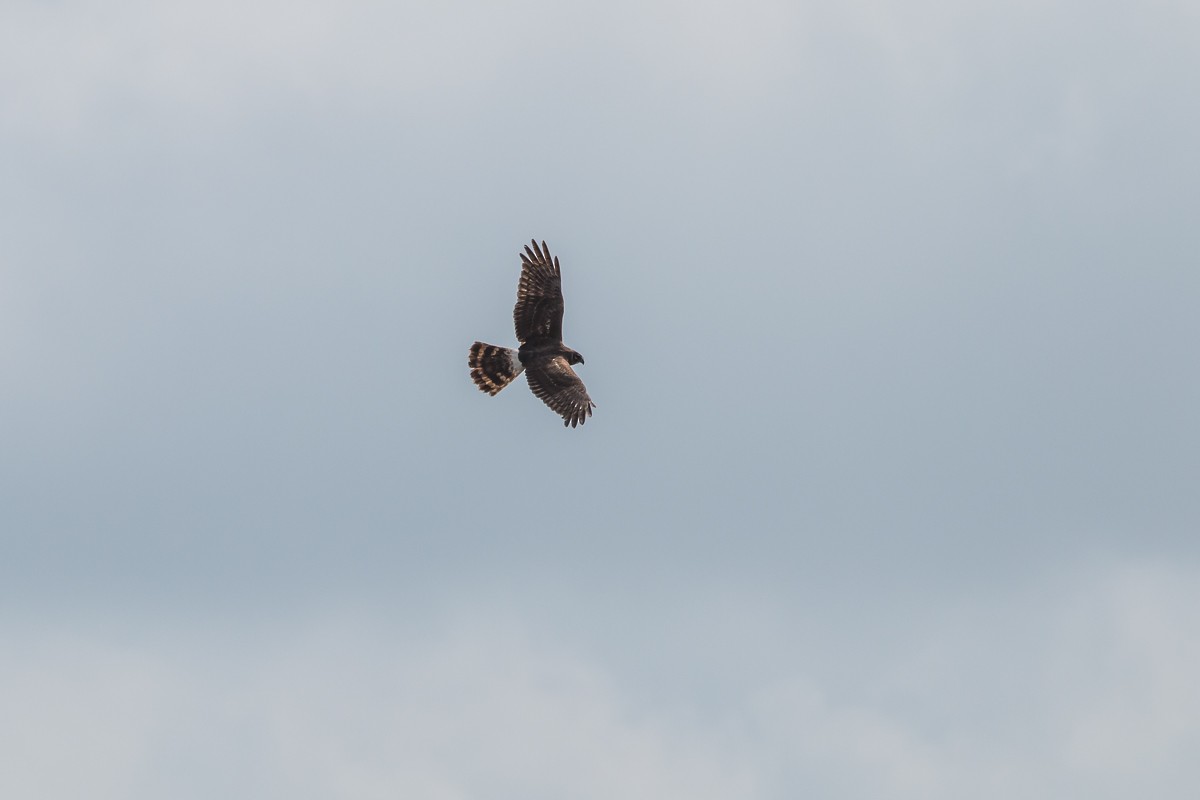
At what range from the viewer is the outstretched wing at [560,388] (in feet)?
157

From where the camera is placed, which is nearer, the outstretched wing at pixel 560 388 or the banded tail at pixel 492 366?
the outstretched wing at pixel 560 388

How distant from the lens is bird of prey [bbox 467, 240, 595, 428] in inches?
1898

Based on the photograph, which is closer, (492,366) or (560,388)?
(560,388)

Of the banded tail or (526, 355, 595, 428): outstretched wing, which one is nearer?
(526, 355, 595, 428): outstretched wing

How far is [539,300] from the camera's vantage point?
48.9 m

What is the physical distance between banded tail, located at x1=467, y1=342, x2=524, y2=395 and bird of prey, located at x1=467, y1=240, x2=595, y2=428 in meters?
0.03

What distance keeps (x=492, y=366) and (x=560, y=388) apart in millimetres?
2985

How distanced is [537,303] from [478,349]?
2.80 m

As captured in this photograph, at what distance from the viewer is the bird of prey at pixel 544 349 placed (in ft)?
158

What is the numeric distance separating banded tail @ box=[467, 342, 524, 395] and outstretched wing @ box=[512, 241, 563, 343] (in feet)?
2.56

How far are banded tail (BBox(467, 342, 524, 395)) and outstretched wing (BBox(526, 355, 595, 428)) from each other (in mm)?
812

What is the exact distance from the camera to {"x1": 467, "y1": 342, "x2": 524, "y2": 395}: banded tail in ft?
165

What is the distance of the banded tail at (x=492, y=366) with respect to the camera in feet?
165

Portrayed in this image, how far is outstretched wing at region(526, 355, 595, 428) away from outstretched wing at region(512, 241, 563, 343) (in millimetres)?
793
